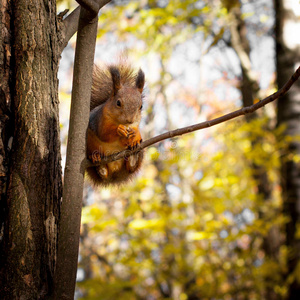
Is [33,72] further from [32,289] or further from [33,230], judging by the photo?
[32,289]

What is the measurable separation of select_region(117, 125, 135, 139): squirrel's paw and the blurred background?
2.22 ft

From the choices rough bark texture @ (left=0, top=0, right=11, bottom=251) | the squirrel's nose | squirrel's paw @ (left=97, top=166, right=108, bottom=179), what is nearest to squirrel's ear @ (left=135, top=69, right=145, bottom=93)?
the squirrel's nose

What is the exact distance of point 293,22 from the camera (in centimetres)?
372

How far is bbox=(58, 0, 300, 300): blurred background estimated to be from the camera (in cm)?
360

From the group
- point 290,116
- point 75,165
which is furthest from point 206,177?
point 75,165

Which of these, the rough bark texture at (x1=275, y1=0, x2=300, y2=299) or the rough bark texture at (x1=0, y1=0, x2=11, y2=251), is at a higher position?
the rough bark texture at (x1=275, y1=0, x2=300, y2=299)

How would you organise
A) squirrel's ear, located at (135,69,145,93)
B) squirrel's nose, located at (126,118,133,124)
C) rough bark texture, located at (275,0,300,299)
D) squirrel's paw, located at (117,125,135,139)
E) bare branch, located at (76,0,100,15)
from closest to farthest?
1. bare branch, located at (76,0,100,15)
2. squirrel's paw, located at (117,125,135,139)
3. squirrel's nose, located at (126,118,133,124)
4. squirrel's ear, located at (135,69,145,93)
5. rough bark texture, located at (275,0,300,299)

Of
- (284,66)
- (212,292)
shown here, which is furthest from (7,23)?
(212,292)

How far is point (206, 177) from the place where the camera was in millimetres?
4195

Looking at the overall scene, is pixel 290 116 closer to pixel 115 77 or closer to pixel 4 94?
pixel 115 77

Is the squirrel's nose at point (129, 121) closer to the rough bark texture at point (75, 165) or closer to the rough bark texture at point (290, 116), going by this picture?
the rough bark texture at point (75, 165)

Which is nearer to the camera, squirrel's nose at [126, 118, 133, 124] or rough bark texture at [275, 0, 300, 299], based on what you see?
squirrel's nose at [126, 118, 133, 124]

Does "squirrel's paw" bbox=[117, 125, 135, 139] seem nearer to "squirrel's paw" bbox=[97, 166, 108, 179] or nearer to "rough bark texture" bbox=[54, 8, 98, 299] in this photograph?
"squirrel's paw" bbox=[97, 166, 108, 179]

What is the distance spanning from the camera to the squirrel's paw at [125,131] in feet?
6.05
